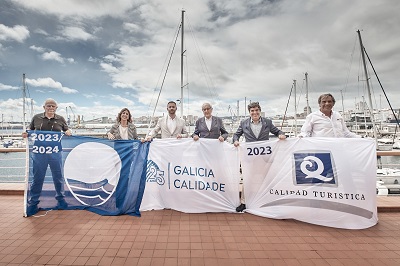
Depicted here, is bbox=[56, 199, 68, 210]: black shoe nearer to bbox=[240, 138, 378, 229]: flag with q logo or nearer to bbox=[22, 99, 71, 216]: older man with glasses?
bbox=[22, 99, 71, 216]: older man with glasses

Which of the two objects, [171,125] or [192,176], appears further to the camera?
[171,125]

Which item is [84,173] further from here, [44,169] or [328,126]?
[328,126]

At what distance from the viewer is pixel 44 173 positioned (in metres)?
3.87

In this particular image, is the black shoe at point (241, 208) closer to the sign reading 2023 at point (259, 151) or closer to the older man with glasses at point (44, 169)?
the sign reading 2023 at point (259, 151)

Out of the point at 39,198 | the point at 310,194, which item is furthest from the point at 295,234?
the point at 39,198

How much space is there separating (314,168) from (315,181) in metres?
0.21

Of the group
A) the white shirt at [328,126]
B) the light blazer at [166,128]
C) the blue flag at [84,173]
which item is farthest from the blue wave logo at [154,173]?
the white shirt at [328,126]

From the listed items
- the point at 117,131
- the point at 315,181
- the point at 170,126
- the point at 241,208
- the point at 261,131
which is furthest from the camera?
the point at 170,126

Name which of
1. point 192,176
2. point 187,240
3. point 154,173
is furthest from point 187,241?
point 154,173

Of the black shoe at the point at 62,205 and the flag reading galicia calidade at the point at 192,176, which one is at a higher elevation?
the flag reading galicia calidade at the point at 192,176

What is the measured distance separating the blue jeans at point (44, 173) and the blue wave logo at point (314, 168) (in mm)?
4251

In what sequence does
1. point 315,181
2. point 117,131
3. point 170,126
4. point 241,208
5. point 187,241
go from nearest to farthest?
1. point 187,241
2. point 315,181
3. point 241,208
4. point 117,131
5. point 170,126

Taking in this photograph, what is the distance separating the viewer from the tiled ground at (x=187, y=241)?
96.0 inches

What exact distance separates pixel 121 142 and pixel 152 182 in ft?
3.16
